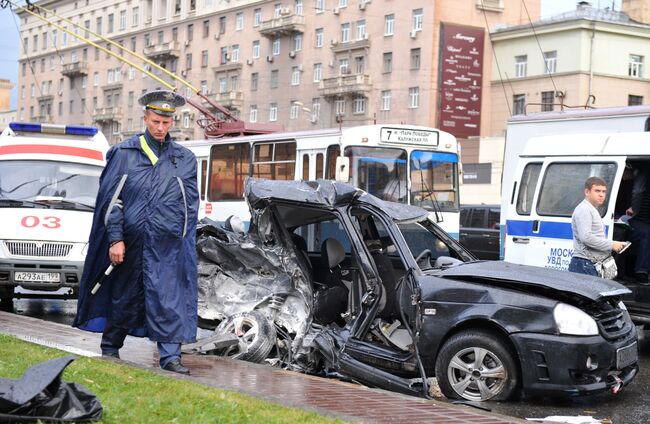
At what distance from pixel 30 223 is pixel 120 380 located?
6.96m

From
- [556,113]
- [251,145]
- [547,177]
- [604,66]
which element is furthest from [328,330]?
[604,66]

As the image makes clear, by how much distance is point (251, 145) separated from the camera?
22828 millimetres

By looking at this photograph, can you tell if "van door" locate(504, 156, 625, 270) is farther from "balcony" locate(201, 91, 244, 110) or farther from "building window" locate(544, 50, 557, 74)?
"balcony" locate(201, 91, 244, 110)

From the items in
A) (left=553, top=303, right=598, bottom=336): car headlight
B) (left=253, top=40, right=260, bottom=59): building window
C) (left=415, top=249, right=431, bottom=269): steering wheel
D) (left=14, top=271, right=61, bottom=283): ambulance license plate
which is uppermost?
(left=253, top=40, right=260, bottom=59): building window

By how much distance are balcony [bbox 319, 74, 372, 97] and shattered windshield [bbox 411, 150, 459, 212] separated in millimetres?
40936

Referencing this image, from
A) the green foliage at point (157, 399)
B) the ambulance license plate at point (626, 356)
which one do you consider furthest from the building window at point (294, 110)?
the green foliage at point (157, 399)

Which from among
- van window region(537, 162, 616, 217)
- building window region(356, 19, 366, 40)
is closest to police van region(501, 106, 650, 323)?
van window region(537, 162, 616, 217)

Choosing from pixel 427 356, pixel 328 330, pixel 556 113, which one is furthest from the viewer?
pixel 556 113

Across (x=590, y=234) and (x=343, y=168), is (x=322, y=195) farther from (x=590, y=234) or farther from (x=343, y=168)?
(x=343, y=168)

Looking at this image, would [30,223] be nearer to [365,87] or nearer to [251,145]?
[251,145]

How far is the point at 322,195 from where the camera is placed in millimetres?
8664

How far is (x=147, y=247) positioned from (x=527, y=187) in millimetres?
7089

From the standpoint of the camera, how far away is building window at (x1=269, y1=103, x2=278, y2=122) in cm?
6775

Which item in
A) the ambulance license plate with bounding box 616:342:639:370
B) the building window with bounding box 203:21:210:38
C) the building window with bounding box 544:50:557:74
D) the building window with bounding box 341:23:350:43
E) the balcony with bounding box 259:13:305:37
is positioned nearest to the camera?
the ambulance license plate with bounding box 616:342:639:370
